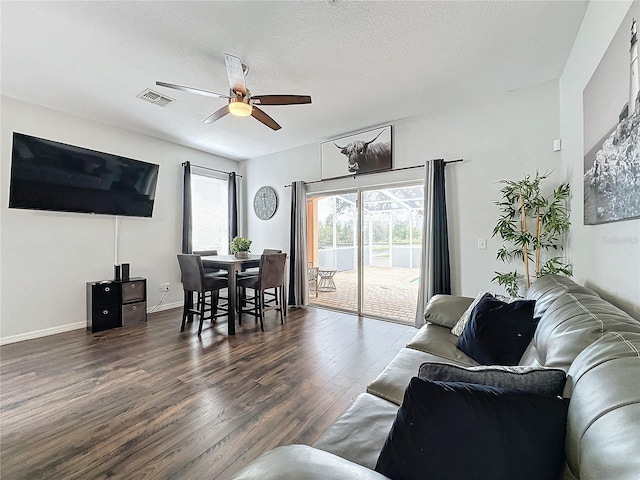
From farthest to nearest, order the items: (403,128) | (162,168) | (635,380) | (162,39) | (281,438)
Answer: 1. (162,168)
2. (403,128)
3. (162,39)
4. (281,438)
5. (635,380)

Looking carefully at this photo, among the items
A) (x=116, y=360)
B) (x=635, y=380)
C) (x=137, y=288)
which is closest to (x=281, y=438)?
(x=635, y=380)

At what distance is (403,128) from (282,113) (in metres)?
1.65

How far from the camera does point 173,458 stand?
1.46 m

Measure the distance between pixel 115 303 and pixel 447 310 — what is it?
13.2ft

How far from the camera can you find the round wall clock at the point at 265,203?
5.16 meters

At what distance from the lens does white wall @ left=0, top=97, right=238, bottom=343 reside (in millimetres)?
3135

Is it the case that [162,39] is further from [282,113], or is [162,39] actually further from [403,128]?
[403,128]

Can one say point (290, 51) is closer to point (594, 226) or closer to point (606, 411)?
point (594, 226)

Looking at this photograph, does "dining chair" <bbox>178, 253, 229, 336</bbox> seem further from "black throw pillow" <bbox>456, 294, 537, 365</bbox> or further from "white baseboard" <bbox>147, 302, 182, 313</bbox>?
"black throw pillow" <bbox>456, 294, 537, 365</bbox>

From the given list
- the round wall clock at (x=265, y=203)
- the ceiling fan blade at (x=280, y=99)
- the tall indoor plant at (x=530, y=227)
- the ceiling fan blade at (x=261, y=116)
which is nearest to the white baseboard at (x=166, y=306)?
the round wall clock at (x=265, y=203)

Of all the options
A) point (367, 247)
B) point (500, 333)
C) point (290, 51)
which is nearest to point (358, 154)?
point (367, 247)

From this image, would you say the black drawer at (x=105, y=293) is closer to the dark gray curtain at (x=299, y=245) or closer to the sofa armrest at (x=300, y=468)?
the dark gray curtain at (x=299, y=245)

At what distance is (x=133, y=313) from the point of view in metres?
3.74

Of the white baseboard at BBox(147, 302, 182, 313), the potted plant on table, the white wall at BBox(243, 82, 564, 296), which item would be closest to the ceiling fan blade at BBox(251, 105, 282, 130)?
the potted plant on table
